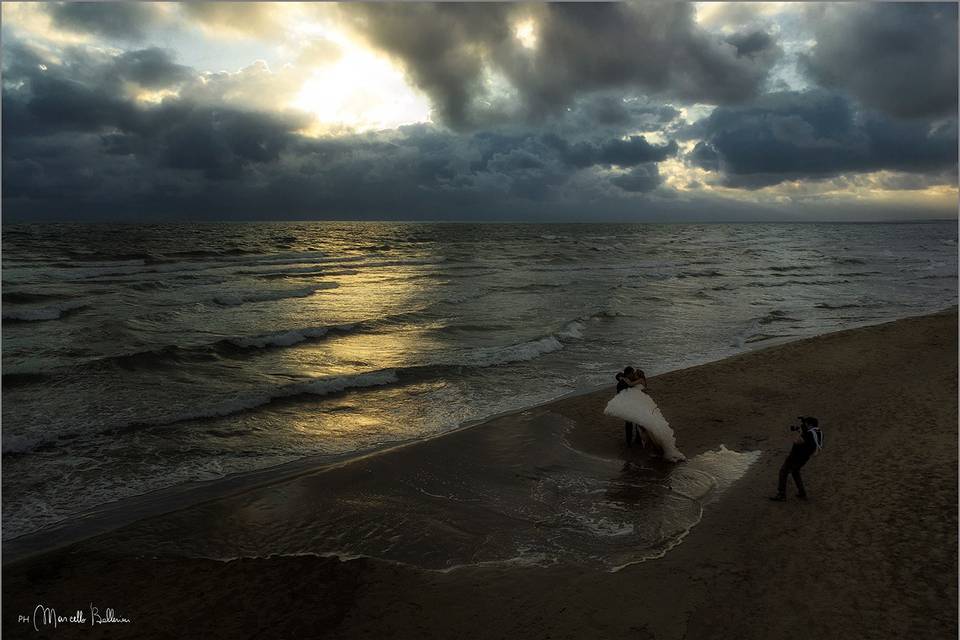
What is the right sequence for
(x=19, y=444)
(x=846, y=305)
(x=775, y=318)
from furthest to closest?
(x=846, y=305), (x=775, y=318), (x=19, y=444)

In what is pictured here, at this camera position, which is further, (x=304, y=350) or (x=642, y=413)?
(x=304, y=350)

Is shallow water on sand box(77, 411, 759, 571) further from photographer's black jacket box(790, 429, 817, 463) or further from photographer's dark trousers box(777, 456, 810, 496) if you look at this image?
photographer's black jacket box(790, 429, 817, 463)

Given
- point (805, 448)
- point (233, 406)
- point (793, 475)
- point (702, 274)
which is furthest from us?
point (702, 274)

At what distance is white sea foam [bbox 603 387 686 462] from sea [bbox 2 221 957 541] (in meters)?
3.78

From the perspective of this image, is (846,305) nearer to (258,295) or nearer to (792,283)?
(792,283)

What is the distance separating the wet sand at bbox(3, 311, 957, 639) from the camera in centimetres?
598

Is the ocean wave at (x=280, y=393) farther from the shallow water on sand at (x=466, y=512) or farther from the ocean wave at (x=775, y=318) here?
the ocean wave at (x=775, y=318)

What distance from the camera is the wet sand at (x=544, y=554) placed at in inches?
235

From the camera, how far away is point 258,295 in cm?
3138

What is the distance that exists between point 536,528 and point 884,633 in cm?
400

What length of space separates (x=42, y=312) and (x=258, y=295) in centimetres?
963

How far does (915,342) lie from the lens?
781 inches

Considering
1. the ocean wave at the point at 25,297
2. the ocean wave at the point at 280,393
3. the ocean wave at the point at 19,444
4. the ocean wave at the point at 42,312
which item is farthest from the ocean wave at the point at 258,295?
the ocean wave at the point at 19,444

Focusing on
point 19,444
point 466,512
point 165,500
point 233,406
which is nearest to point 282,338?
point 233,406
